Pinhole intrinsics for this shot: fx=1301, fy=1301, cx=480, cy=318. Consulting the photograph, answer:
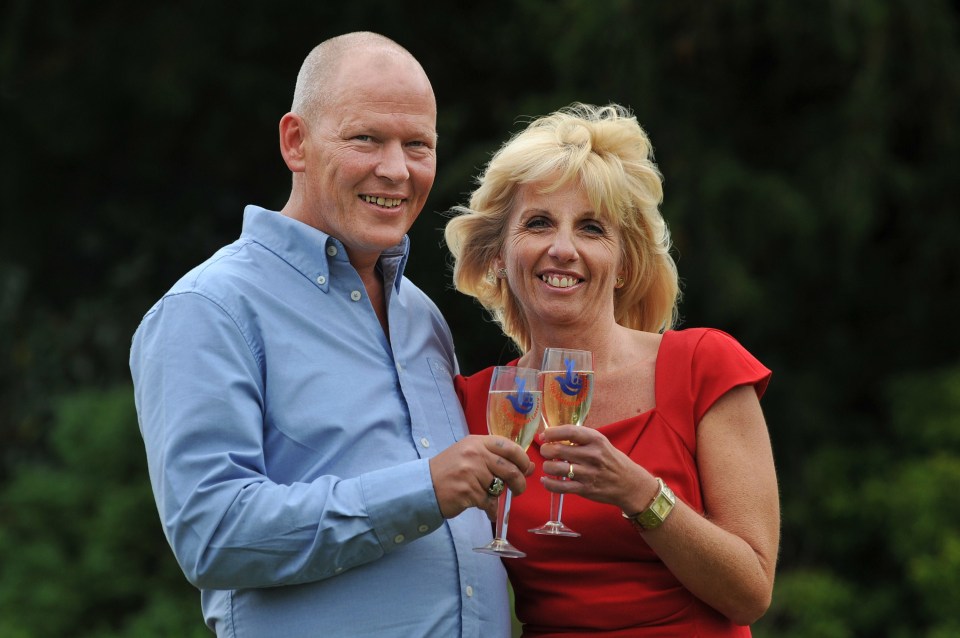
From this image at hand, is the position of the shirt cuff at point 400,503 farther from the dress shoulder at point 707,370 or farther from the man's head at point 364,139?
the dress shoulder at point 707,370

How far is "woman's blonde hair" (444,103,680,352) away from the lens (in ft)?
10.9

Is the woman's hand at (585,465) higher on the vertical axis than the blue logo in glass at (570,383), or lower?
lower

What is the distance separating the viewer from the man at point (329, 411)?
8.63ft

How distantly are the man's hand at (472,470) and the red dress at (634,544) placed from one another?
546mm

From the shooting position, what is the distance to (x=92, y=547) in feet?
23.8

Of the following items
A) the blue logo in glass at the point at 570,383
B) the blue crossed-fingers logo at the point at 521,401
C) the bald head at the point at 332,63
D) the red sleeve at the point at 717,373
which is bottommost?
the blue crossed-fingers logo at the point at 521,401

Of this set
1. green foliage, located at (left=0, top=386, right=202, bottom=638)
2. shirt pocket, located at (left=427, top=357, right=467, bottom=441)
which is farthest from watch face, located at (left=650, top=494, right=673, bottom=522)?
green foliage, located at (left=0, top=386, right=202, bottom=638)

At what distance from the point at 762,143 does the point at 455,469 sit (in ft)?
18.7

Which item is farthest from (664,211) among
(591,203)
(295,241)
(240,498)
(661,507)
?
(240,498)

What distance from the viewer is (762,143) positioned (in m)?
7.86

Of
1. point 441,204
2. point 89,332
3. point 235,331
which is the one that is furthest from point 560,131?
point 89,332

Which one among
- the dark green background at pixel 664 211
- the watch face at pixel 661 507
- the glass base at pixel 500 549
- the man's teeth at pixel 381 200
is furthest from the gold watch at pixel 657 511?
the dark green background at pixel 664 211

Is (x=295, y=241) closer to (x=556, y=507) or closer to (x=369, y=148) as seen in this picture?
(x=369, y=148)

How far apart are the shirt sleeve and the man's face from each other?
1.73ft
